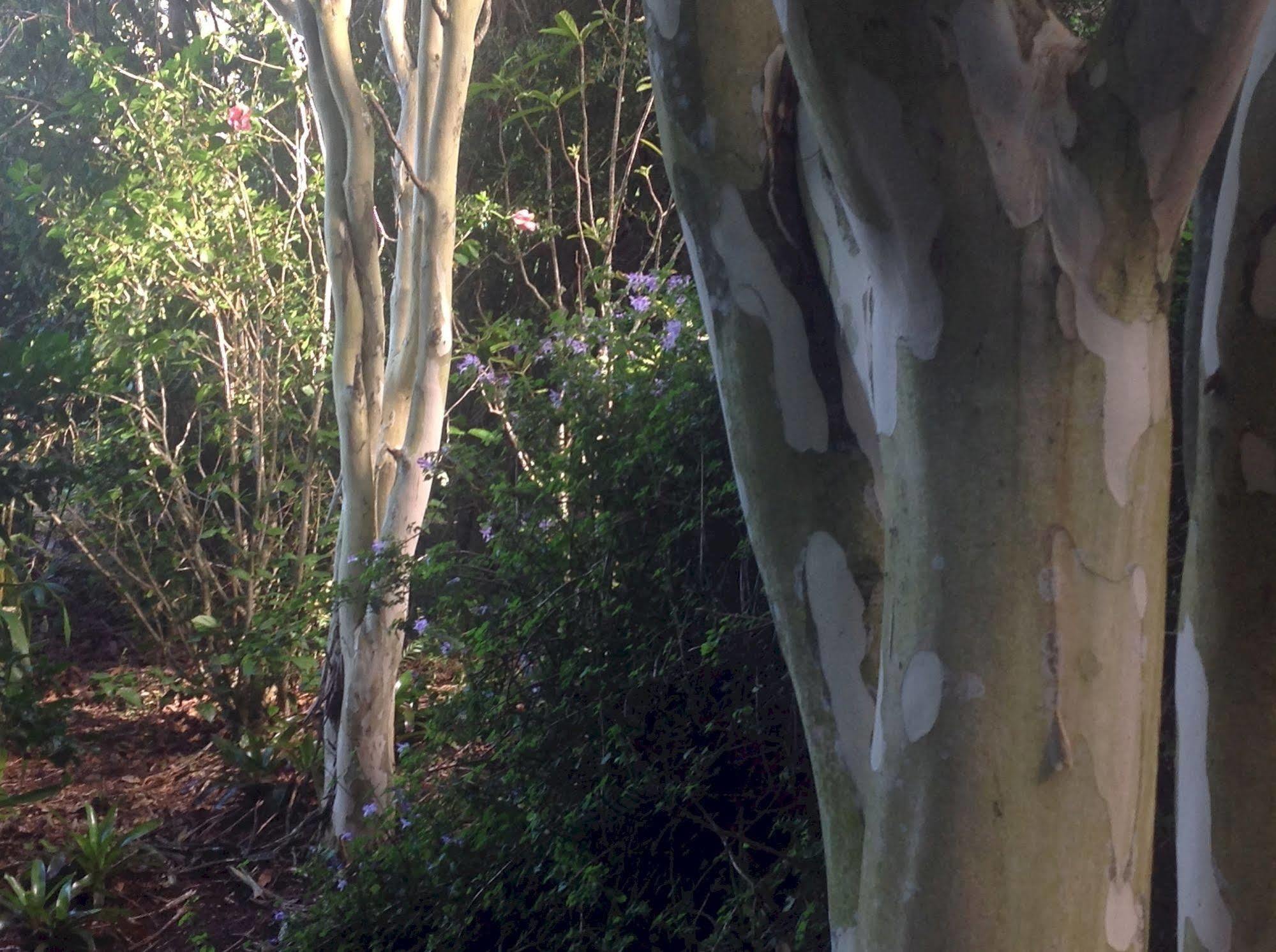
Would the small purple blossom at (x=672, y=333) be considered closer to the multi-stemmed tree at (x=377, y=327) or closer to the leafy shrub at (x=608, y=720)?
the leafy shrub at (x=608, y=720)

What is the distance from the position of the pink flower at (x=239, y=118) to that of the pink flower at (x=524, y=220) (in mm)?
1438

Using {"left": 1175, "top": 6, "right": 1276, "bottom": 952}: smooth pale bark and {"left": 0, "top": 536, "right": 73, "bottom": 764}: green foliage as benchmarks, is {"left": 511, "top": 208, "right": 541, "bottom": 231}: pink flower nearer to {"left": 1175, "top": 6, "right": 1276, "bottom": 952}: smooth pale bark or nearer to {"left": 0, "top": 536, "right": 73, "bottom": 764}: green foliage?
{"left": 0, "top": 536, "right": 73, "bottom": 764}: green foliage

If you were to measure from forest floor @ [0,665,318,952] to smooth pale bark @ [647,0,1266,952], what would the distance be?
298 cm

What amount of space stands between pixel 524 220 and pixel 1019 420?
14.1 ft

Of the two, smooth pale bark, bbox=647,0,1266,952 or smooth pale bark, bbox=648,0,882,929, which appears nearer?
smooth pale bark, bbox=647,0,1266,952

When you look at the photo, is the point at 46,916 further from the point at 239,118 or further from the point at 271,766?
the point at 239,118

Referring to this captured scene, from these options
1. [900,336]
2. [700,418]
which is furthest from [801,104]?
[700,418]

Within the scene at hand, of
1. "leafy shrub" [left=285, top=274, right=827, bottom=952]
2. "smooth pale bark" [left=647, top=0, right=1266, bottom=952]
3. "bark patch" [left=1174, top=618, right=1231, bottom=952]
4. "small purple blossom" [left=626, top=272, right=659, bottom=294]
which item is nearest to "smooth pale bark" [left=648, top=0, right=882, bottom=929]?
"smooth pale bark" [left=647, top=0, right=1266, bottom=952]

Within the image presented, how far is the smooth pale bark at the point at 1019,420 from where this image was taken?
1.15 m

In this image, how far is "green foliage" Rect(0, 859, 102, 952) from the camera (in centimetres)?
396

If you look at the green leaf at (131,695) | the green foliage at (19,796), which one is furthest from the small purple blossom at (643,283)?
the green leaf at (131,695)

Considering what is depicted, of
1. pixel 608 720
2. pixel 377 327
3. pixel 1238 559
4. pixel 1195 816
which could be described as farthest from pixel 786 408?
pixel 377 327

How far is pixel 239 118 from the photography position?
5.53 meters

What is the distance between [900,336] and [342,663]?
3701 mm
